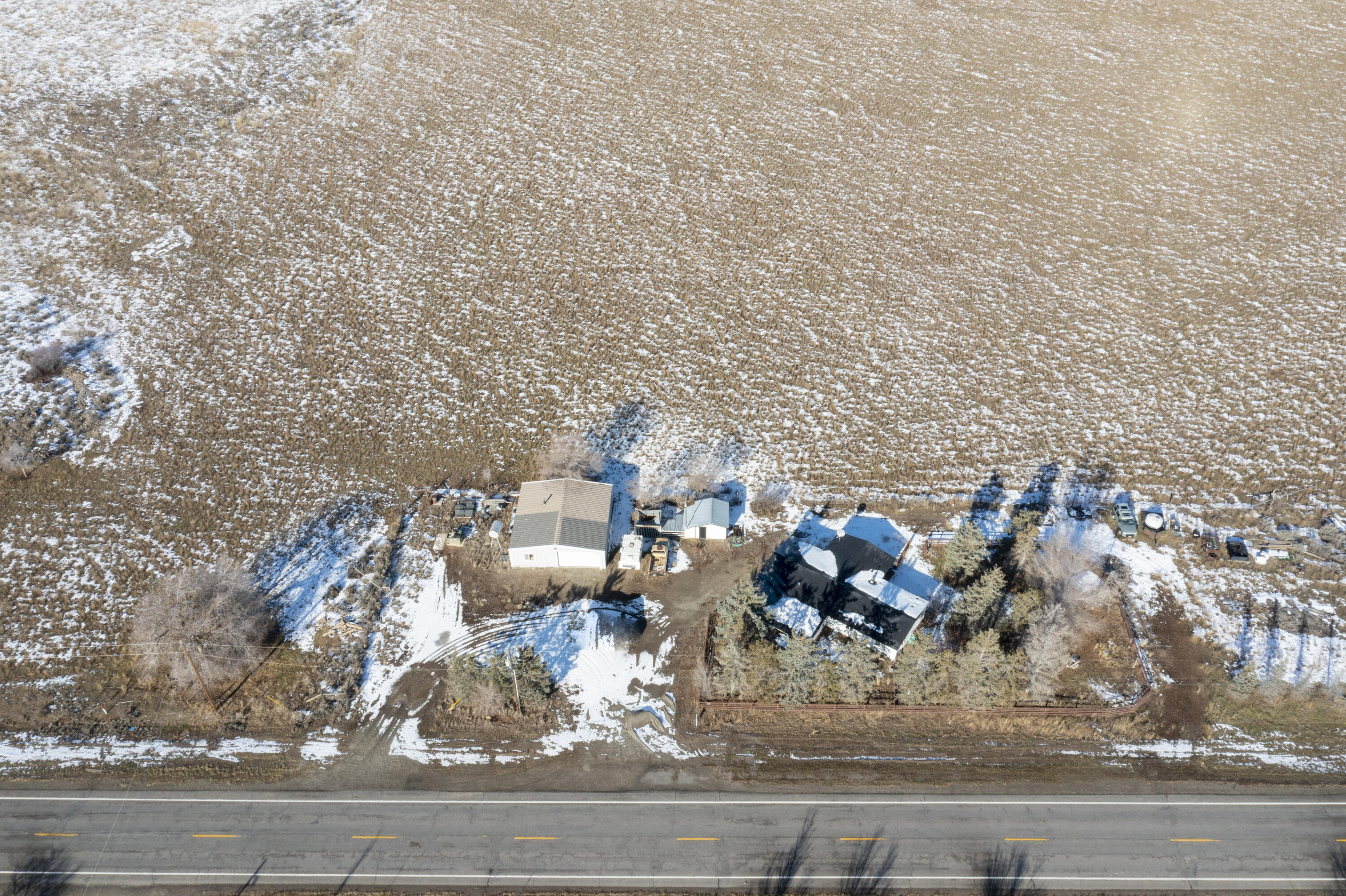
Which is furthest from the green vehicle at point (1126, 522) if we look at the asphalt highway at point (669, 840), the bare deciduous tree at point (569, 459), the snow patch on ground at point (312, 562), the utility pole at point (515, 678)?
the snow patch on ground at point (312, 562)

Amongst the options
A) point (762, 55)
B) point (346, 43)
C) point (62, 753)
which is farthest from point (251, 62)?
point (62, 753)

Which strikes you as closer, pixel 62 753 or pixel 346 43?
pixel 62 753

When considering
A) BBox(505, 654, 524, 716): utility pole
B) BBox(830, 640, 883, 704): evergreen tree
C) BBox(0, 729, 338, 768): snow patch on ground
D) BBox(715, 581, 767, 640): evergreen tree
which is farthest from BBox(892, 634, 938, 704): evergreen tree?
BBox(0, 729, 338, 768): snow patch on ground

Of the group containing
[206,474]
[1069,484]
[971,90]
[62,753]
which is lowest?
[62,753]

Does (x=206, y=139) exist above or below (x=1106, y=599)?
above

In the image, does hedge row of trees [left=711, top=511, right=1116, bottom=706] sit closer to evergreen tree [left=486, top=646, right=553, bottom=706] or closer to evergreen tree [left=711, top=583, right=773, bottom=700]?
evergreen tree [left=711, top=583, right=773, bottom=700]

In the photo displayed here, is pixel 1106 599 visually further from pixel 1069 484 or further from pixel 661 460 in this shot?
pixel 661 460

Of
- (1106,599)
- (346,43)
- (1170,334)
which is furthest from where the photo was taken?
(346,43)
